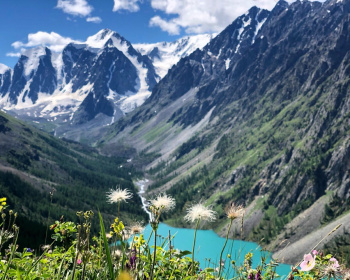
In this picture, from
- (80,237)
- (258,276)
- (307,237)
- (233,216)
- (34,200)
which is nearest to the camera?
(80,237)

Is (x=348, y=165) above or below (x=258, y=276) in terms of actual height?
above

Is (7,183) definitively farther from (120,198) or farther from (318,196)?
(120,198)

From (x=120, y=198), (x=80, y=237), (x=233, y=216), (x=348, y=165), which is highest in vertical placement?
(x=348, y=165)

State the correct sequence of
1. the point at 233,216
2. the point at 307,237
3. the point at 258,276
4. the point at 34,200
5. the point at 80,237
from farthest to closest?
the point at 34,200 < the point at 307,237 < the point at 258,276 < the point at 233,216 < the point at 80,237

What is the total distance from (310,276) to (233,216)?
195cm

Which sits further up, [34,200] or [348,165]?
[348,165]

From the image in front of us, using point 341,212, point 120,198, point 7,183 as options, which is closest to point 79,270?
point 120,198

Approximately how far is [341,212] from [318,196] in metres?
24.9

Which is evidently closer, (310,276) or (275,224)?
(310,276)

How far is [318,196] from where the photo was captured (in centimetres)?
19538

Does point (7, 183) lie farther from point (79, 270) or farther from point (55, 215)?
point (79, 270)

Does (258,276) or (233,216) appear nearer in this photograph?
(233,216)

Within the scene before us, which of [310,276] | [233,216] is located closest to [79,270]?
[233,216]

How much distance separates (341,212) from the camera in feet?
561
